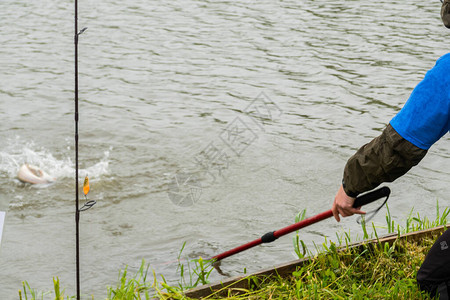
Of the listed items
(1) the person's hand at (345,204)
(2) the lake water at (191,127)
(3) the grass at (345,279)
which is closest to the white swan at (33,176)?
(2) the lake water at (191,127)

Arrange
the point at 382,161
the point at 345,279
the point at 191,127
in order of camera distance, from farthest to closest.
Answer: the point at 191,127 < the point at 345,279 < the point at 382,161

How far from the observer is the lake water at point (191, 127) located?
5883 millimetres

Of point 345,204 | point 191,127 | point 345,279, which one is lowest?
point 191,127

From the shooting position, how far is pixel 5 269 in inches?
211

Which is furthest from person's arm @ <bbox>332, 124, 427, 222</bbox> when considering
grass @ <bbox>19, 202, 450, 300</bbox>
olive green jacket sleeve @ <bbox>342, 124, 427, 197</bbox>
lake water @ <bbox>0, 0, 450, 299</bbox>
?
lake water @ <bbox>0, 0, 450, 299</bbox>

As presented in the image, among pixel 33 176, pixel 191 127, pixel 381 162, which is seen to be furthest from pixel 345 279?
pixel 191 127

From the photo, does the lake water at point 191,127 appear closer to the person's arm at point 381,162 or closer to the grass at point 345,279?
the grass at point 345,279

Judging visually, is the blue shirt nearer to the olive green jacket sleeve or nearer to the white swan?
the olive green jacket sleeve

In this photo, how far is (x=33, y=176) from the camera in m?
6.89

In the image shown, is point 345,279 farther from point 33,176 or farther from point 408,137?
point 33,176

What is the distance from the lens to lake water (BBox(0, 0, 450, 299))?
5883mm

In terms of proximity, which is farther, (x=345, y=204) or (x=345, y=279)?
(x=345, y=279)

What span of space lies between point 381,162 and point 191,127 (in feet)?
18.1

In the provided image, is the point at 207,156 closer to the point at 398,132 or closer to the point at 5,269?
the point at 5,269
